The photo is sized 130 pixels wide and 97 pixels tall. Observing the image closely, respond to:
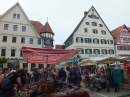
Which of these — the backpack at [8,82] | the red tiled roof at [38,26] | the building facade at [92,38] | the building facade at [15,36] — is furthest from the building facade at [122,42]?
the backpack at [8,82]

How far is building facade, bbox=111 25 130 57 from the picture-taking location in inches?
1384

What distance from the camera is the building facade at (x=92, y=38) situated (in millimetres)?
31953

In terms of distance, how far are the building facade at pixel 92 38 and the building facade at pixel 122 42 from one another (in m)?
1.61

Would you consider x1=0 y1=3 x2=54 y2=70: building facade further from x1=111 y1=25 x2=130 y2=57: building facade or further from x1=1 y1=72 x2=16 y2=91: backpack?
x1=1 y1=72 x2=16 y2=91: backpack

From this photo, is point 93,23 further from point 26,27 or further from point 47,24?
point 26,27

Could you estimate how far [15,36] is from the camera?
2848cm

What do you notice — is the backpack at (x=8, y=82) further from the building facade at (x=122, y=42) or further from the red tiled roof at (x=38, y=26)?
the building facade at (x=122, y=42)

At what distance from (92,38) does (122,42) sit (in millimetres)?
9136

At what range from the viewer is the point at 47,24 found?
33062 millimetres

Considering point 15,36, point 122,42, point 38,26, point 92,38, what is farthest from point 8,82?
point 122,42

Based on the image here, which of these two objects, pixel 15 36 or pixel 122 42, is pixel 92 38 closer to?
pixel 122 42

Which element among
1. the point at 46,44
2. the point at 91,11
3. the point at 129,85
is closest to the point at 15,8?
the point at 46,44

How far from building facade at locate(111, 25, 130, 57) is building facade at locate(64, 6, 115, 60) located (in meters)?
1.61

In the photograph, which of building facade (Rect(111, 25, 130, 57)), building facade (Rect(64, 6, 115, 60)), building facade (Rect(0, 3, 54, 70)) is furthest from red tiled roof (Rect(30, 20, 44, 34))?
building facade (Rect(111, 25, 130, 57))
